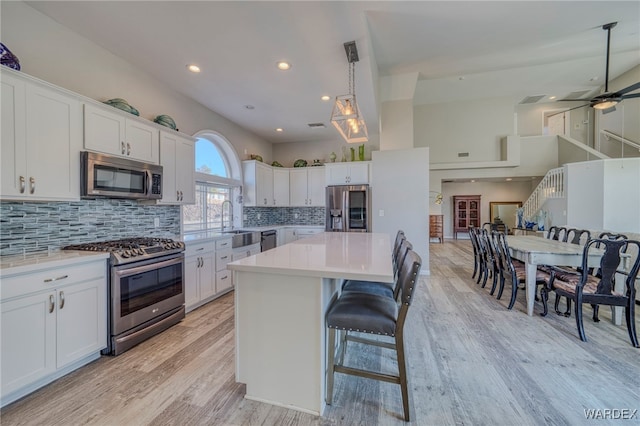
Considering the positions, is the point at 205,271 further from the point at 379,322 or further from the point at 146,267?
the point at 379,322

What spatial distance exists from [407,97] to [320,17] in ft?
10.9

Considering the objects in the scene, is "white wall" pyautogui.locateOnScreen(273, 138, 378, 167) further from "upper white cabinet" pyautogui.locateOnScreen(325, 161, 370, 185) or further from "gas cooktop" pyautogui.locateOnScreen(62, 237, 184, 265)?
"gas cooktop" pyautogui.locateOnScreen(62, 237, 184, 265)

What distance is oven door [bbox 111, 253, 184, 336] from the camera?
2242 millimetres

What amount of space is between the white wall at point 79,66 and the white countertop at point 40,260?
157 cm

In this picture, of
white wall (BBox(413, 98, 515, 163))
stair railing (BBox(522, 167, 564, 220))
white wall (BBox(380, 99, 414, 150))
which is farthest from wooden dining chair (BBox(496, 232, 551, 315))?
white wall (BBox(413, 98, 515, 163))

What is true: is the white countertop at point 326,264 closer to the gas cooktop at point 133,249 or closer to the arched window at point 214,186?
the gas cooktop at point 133,249

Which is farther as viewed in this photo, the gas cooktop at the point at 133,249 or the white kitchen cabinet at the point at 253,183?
the white kitchen cabinet at the point at 253,183

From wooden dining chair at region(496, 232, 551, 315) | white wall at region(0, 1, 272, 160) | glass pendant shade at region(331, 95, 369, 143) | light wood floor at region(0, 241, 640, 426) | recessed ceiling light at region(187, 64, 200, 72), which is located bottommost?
light wood floor at region(0, 241, 640, 426)

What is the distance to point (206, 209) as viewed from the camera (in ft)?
14.8

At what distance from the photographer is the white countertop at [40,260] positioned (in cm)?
164

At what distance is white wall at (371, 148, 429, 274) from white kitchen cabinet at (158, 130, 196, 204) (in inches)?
128

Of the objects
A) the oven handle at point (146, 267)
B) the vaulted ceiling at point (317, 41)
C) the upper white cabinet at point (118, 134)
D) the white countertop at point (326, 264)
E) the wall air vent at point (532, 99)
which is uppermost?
the wall air vent at point (532, 99)

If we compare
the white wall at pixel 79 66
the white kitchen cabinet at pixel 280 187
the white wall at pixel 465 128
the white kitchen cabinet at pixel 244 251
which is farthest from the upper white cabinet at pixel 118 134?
the white wall at pixel 465 128

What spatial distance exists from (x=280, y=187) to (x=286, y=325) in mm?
4582
